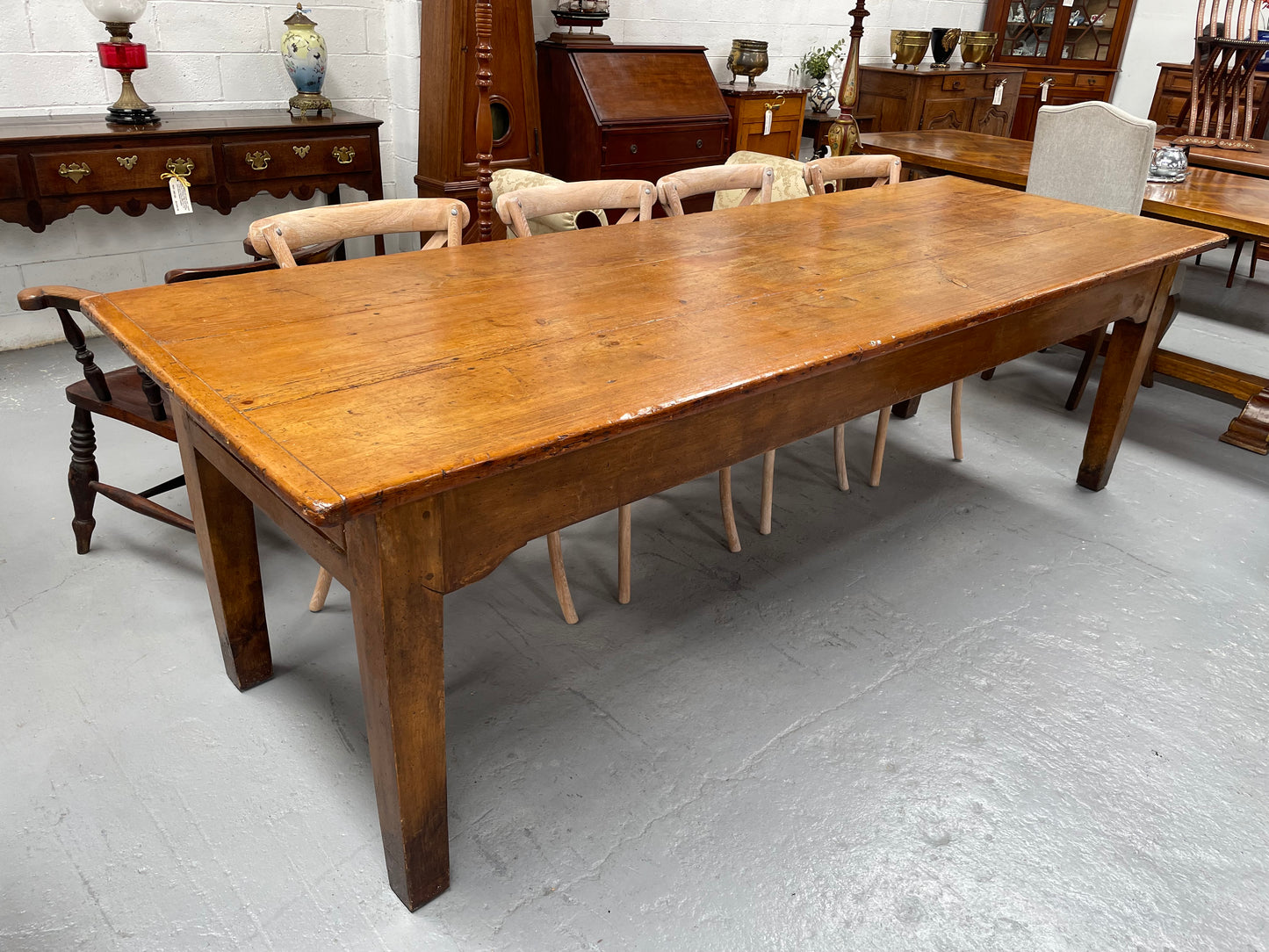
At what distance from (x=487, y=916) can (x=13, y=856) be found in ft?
2.56

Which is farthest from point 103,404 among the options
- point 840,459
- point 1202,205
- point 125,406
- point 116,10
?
point 1202,205

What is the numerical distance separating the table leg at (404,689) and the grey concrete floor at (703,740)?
4.1 inches

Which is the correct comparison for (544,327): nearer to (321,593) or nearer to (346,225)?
(346,225)

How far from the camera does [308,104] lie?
11.6ft

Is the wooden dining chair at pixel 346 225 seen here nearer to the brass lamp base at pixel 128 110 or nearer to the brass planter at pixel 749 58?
the brass lamp base at pixel 128 110

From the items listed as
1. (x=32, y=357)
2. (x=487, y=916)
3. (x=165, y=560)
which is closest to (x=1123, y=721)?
(x=487, y=916)

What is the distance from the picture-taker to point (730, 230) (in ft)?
7.42

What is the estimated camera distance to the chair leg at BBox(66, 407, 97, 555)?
216cm

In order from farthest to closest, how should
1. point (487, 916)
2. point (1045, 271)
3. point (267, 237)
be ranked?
point (1045, 271) → point (267, 237) → point (487, 916)

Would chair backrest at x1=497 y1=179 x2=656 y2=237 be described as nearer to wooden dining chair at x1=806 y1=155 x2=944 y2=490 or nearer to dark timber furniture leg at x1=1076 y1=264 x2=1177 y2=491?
wooden dining chair at x1=806 y1=155 x2=944 y2=490

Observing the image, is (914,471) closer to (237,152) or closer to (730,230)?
(730,230)

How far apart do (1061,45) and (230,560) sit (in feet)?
23.3

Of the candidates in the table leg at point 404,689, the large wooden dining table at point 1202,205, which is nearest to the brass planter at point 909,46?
the large wooden dining table at point 1202,205

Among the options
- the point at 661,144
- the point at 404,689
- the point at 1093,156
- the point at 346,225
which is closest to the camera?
the point at 404,689
